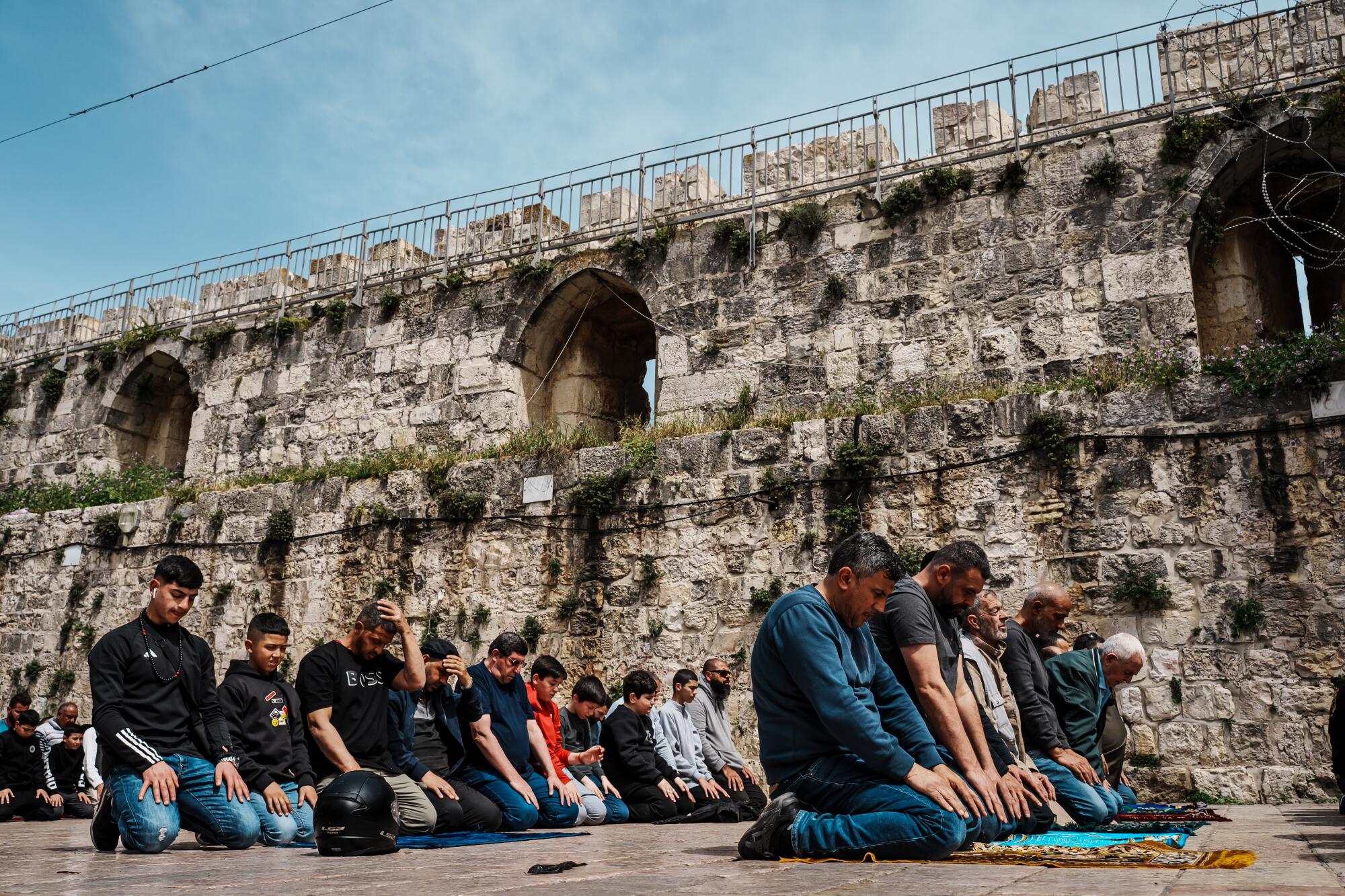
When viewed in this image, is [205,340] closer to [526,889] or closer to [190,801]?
[190,801]

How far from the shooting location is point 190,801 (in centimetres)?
592

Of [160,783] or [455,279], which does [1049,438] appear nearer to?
[160,783]

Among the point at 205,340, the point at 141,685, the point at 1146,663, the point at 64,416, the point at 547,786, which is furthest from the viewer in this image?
the point at 64,416

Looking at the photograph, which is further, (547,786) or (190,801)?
(547,786)

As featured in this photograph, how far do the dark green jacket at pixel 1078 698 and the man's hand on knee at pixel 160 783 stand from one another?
15.8 ft

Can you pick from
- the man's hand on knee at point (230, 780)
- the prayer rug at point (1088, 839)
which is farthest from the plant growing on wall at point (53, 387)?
the prayer rug at point (1088, 839)

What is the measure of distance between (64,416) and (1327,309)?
18423 mm

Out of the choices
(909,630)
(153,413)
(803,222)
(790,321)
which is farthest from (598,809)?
(153,413)

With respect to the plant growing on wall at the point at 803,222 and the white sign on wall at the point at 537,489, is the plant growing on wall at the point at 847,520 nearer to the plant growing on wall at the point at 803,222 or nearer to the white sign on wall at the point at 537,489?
the white sign on wall at the point at 537,489

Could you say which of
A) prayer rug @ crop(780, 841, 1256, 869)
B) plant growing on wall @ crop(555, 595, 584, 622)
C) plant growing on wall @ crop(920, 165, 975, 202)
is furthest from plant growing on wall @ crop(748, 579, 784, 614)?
prayer rug @ crop(780, 841, 1256, 869)

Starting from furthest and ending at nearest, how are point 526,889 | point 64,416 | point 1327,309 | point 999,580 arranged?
point 64,416
point 1327,309
point 999,580
point 526,889

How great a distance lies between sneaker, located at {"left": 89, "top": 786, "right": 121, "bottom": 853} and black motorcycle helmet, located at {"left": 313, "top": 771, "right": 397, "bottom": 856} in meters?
1.19

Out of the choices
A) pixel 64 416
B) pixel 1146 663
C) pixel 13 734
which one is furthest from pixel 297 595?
pixel 1146 663

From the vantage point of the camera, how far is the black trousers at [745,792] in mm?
9430
